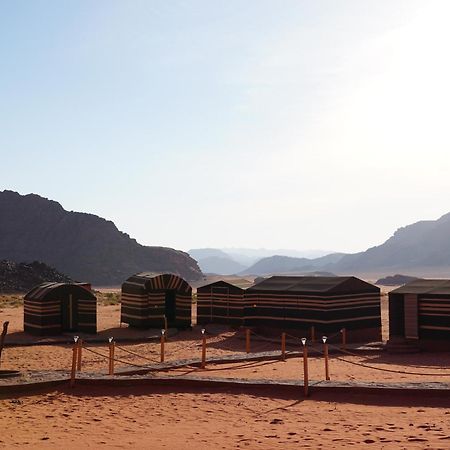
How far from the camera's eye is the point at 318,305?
2645 cm

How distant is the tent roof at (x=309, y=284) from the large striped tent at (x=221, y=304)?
2264mm

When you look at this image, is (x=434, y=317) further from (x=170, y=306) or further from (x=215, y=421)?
(x=215, y=421)

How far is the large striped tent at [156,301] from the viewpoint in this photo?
3102cm

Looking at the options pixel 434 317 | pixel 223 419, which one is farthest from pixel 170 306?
pixel 223 419

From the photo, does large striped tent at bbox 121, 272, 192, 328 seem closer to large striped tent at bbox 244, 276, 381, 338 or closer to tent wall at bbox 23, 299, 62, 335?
large striped tent at bbox 244, 276, 381, 338

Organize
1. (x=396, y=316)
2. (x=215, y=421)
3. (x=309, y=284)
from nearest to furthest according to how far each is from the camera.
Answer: (x=215, y=421) → (x=396, y=316) → (x=309, y=284)

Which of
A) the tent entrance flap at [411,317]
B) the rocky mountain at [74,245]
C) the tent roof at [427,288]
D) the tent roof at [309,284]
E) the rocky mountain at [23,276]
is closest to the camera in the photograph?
the tent entrance flap at [411,317]

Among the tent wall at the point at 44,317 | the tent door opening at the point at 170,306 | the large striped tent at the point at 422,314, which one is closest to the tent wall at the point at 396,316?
the large striped tent at the point at 422,314

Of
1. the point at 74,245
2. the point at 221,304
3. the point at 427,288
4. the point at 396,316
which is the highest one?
the point at 74,245

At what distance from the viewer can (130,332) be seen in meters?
30.4

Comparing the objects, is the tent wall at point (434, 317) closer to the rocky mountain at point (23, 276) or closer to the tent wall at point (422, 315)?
the tent wall at point (422, 315)

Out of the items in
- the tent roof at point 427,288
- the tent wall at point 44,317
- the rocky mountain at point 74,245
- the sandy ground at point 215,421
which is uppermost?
the rocky mountain at point 74,245

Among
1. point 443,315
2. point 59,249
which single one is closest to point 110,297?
point 443,315

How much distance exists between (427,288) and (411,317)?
143 cm
